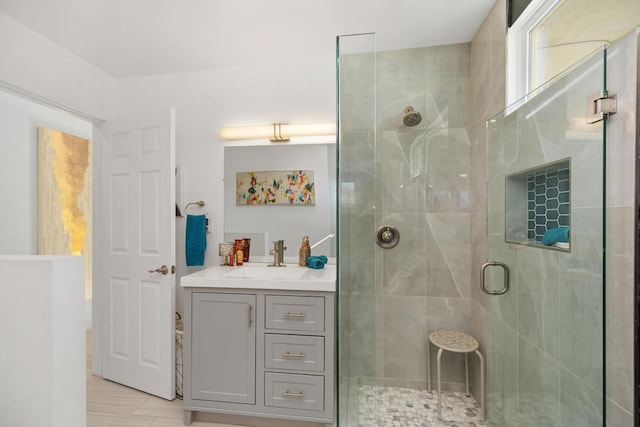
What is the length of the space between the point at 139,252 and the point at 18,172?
4.98 feet

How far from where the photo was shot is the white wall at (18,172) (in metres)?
2.62

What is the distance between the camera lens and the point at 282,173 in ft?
7.98

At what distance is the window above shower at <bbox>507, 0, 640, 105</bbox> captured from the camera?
101cm

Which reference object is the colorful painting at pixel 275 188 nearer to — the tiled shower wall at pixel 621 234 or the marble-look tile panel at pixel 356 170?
the marble-look tile panel at pixel 356 170

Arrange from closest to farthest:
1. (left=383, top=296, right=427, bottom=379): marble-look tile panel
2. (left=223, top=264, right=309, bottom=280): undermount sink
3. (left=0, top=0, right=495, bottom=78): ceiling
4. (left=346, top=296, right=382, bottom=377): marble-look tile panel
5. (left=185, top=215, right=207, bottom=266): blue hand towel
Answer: (left=346, top=296, right=382, bottom=377): marble-look tile panel
(left=0, top=0, right=495, bottom=78): ceiling
(left=223, top=264, right=309, bottom=280): undermount sink
(left=383, top=296, right=427, bottom=379): marble-look tile panel
(left=185, top=215, right=207, bottom=266): blue hand towel

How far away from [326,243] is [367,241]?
105cm

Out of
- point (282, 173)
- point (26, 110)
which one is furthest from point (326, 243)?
point (26, 110)

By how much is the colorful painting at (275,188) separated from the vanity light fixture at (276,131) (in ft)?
0.91

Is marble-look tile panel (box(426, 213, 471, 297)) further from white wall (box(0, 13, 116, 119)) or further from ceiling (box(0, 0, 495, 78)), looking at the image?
white wall (box(0, 13, 116, 119))

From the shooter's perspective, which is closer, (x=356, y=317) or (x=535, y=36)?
(x=356, y=317)

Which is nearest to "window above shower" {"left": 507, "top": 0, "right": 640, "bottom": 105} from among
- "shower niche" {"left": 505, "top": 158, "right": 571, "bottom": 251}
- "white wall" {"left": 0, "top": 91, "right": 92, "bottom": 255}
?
"shower niche" {"left": 505, "top": 158, "right": 571, "bottom": 251}

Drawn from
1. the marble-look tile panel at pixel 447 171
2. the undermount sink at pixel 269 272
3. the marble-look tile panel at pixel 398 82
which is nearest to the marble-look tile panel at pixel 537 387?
the marble-look tile panel at pixel 447 171

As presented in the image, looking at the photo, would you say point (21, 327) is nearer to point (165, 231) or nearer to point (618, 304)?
point (165, 231)

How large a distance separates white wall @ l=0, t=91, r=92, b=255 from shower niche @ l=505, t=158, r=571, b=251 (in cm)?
349
